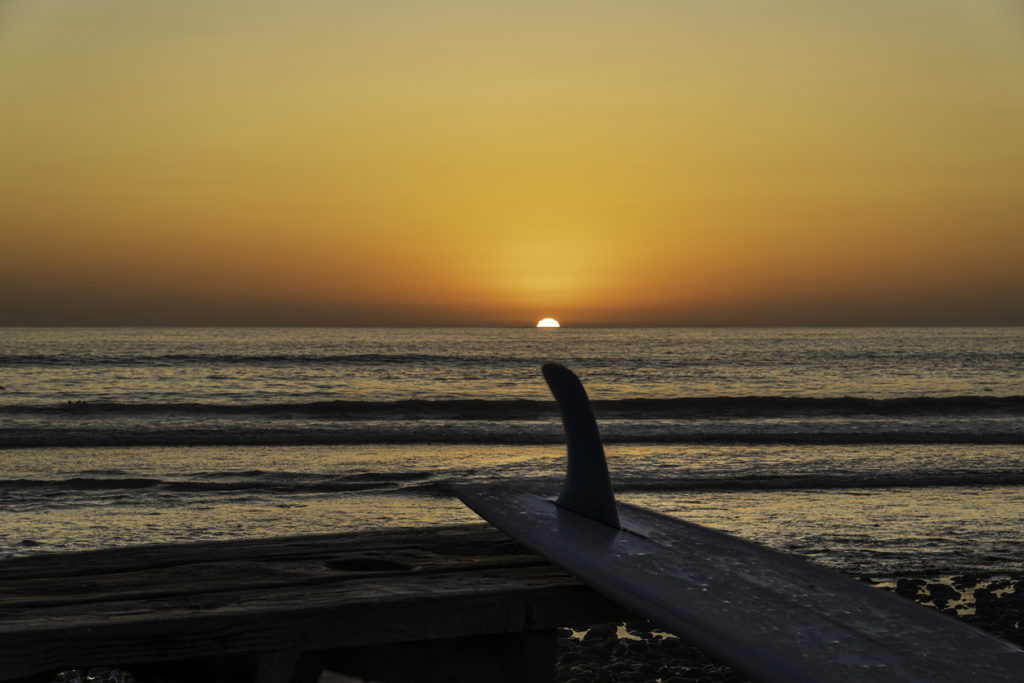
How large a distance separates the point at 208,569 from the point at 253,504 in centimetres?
656

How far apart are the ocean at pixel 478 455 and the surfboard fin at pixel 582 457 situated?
456 mm

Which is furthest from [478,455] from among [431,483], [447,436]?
[431,483]

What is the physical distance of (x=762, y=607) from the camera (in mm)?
1774

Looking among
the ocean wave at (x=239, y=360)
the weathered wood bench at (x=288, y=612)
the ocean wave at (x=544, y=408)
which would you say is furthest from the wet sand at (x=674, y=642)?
the ocean wave at (x=239, y=360)

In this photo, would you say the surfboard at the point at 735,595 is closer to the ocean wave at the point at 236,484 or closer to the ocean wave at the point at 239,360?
the ocean wave at the point at 236,484

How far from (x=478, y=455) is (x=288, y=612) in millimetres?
10663

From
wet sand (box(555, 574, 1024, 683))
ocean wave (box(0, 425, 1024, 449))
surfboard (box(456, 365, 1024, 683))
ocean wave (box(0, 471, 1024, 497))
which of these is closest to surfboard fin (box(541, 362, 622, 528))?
surfboard (box(456, 365, 1024, 683))

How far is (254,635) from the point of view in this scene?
171 cm

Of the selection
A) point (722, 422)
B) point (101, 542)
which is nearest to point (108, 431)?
point (101, 542)

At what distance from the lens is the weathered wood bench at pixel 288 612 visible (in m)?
1.64

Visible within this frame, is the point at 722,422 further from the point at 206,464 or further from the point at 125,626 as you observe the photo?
the point at 125,626

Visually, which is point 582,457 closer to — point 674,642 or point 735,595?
point 735,595

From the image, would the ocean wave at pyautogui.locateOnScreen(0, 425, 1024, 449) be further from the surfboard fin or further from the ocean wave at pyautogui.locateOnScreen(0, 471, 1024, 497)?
the surfboard fin

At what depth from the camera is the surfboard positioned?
1465mm
